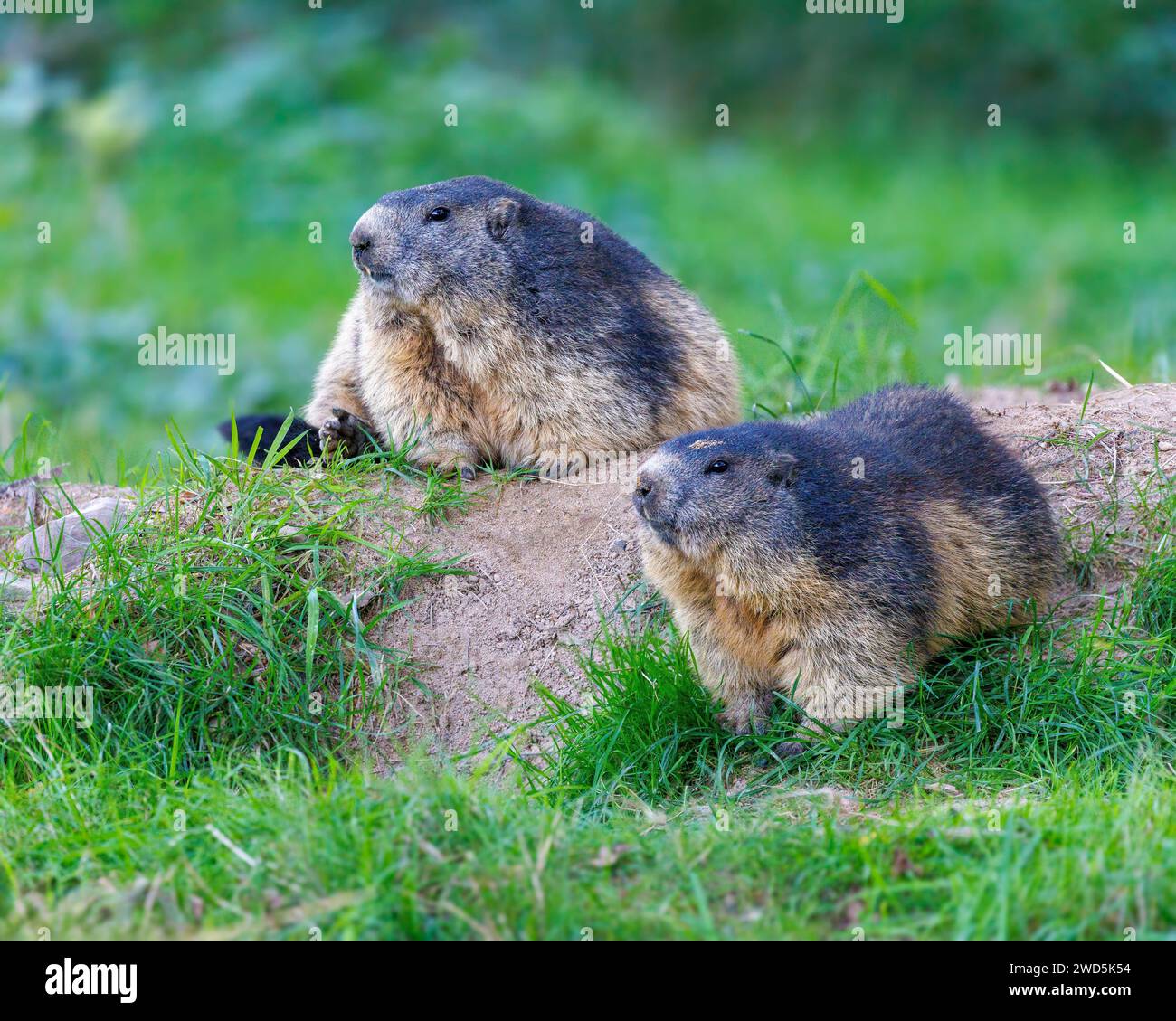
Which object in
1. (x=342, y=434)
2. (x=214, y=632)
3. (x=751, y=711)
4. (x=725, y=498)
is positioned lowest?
(x=751, y=711)

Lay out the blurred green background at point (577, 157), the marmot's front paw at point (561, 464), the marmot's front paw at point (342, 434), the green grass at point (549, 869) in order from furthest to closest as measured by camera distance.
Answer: the blurred green background at point (577, 157) → the marmot's front paw at point (342, 434) → the marmot's front paw at point (561, 464) → the green grass at point (549, 869)

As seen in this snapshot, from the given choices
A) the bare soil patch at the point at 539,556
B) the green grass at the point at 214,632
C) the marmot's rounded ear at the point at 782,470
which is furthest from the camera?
the bare soil patch at the point at 539,556

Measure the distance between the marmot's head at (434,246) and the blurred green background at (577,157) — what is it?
4050 millimetres

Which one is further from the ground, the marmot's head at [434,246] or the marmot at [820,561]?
the marmot's head at [434,246]

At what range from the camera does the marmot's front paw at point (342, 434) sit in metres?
6.74

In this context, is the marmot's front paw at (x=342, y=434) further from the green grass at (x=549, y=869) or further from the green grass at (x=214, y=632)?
the green grass at (x=549, y=869)

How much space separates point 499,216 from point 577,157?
31.2 feet

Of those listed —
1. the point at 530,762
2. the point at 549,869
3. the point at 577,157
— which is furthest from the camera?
the point at 577,157

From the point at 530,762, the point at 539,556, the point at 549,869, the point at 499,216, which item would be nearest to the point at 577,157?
the point at 499,216

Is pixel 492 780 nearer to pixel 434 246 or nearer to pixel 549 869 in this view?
pixel 549 869

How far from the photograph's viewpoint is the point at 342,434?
678 cm

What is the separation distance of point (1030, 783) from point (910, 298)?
8.56 meters

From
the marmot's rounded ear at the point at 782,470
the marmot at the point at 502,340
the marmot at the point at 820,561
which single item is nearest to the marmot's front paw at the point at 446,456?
the marmot at the point at 502,340

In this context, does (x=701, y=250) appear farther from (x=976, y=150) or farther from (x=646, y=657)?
(x=646, y=657)
